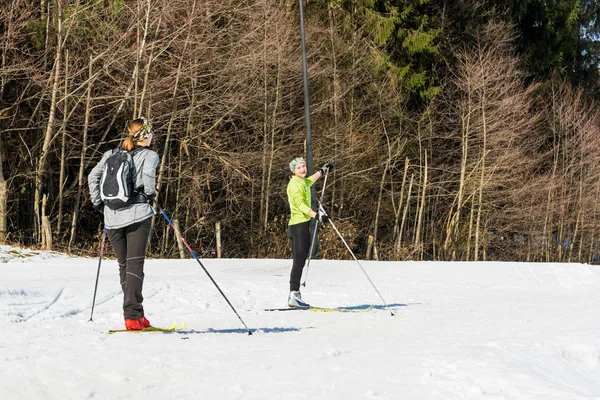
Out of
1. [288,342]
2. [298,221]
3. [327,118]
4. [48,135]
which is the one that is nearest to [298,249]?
[298,221]

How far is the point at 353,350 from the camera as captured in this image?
7180 millimetres

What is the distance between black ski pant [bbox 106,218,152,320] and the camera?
7898mm

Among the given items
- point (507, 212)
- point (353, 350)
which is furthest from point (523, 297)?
point (507, 212)

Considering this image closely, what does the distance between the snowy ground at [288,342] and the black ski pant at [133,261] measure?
0.36m

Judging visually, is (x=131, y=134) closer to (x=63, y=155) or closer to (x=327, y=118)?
(x=63, y=155)

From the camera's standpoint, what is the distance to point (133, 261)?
7945mm

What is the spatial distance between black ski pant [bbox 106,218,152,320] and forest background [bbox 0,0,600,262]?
36.5 ft

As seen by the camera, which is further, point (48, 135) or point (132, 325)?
point (48, 135)

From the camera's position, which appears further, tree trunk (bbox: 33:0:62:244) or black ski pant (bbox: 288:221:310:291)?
tree trunk (bbox: 33:0:62:244)

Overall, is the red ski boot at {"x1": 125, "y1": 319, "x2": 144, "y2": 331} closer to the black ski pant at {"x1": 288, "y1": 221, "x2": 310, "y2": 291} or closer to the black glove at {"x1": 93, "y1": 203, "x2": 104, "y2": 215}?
the black glove at {"x1": 93, "y1": 203, "x2": 104, "y2": 215}

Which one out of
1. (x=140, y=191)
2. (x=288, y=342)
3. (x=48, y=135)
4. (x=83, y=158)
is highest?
(x=48, y=135)

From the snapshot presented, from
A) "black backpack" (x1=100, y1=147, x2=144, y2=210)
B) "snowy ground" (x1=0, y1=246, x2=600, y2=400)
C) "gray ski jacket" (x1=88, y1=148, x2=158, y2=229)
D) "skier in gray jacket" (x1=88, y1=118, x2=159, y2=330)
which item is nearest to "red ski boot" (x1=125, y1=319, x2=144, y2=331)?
"skier in gray jacket" (x1=88, y1=118, x2=159, y2=330)

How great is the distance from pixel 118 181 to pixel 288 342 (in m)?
2.09

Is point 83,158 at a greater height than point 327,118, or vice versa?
point 327,118
